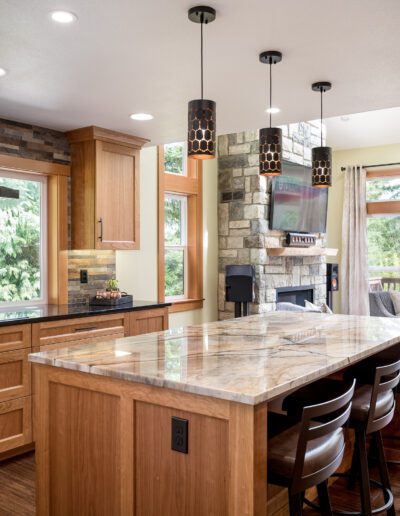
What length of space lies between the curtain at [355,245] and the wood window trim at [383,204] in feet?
0.38

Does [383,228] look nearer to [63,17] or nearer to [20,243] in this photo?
[20,243]

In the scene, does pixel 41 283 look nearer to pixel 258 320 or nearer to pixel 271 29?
pixel 258 320

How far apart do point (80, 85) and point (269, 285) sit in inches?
145

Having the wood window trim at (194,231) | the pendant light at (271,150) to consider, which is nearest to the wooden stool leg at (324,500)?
the pendant light at (271,150)

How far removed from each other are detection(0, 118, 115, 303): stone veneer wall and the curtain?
478 cm

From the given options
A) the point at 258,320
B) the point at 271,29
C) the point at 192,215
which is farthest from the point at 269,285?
the point at 271,29

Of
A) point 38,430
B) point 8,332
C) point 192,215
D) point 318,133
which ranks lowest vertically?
point 38,430

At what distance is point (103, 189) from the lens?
15.2 feet

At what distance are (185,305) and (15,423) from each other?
295 centimetres

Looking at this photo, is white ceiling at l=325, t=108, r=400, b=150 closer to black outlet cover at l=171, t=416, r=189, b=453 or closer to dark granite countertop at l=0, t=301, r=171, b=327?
dark granite countertop at l=0, t=301, r=171, b=327

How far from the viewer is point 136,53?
2.98m

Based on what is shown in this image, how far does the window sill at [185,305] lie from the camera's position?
6.07 meters

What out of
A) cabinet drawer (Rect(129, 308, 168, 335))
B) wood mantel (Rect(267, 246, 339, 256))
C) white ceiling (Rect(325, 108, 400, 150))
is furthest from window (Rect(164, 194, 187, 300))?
white ceiling (Rect(325, 108, 400, 150))

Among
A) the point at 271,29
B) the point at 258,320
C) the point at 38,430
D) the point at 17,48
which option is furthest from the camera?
the point at 258,320
